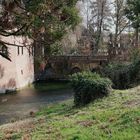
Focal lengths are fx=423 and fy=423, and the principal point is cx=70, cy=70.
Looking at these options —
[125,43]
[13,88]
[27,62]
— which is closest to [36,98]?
[13,88]

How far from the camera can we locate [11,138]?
1157 cm

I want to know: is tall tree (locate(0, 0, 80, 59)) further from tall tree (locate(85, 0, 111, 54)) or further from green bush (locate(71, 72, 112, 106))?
tall tree (locate(85, 0, 111, 54))

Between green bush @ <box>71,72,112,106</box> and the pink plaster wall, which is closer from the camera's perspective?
green bush @ <box>71,72,112,106</box>

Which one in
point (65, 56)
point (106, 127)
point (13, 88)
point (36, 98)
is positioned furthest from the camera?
point (65, 56)

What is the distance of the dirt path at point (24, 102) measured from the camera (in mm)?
23484

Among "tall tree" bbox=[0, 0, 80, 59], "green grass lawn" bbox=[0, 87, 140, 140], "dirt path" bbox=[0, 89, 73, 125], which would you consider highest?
"tall tree" bbox=[0, 0, 80, 59]

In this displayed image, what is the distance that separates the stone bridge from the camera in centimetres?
4803

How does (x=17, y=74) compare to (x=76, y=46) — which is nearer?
(x=17, y=74)

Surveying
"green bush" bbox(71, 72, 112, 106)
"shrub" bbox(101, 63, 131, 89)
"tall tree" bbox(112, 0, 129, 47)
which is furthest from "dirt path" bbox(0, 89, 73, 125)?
"tall tree" bbox(112, 0, 129, 47)

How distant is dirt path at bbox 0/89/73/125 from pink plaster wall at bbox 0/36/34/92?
170 cm

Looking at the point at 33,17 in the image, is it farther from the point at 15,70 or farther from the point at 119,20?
the point at 119,20

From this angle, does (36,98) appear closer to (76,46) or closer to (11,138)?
(11,138)

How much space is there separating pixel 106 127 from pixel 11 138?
2.79 m

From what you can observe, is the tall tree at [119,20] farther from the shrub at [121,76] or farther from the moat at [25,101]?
the shrub at [121,76]
